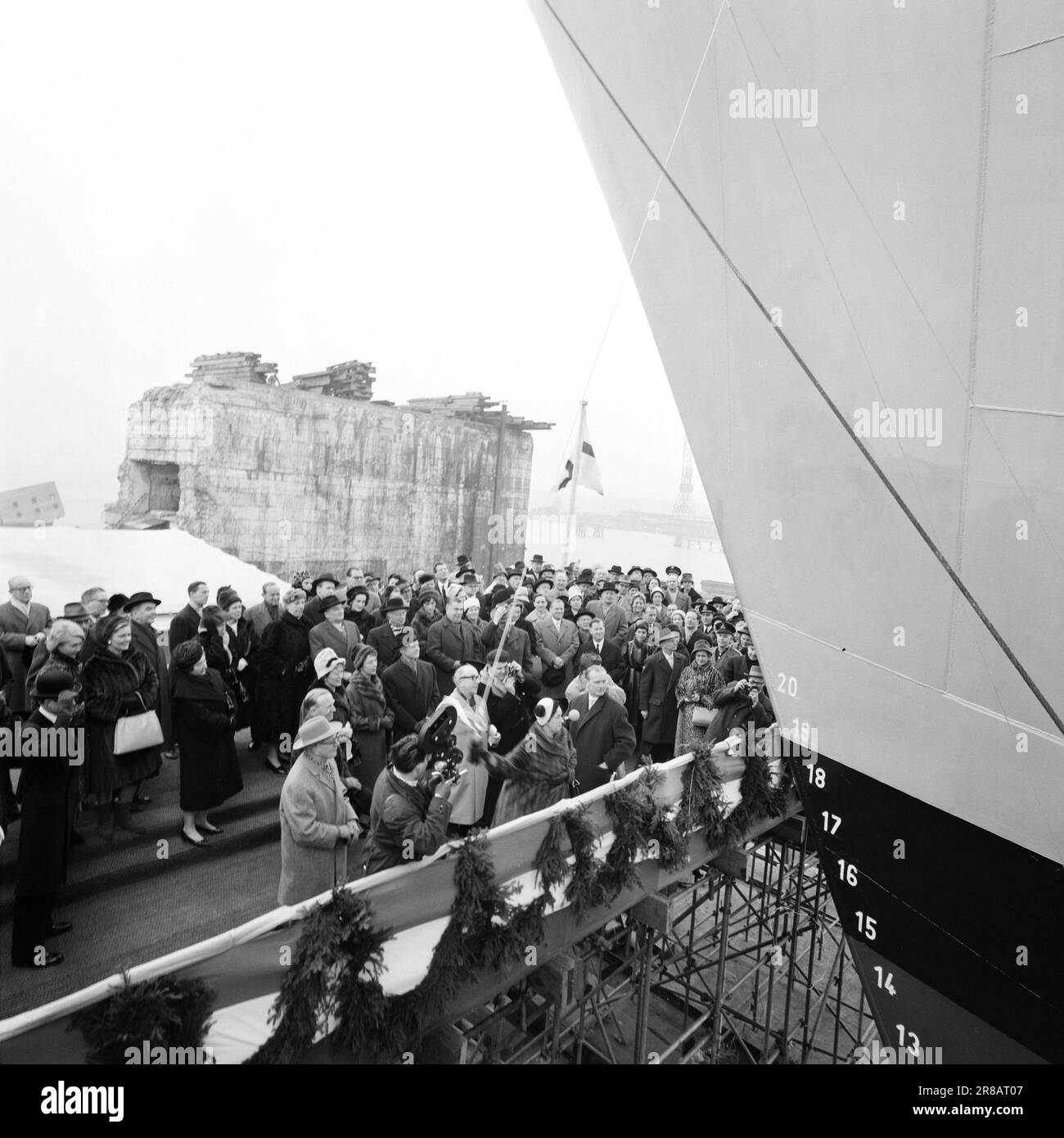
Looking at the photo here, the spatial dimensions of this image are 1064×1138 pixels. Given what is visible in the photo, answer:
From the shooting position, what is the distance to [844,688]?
410 cm

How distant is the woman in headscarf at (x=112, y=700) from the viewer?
4699 millimetres

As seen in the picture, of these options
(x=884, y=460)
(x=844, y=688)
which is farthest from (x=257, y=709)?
(x=884, y=460)

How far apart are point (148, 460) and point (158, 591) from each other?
9098mm

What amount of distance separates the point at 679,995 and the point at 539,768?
8.90 m

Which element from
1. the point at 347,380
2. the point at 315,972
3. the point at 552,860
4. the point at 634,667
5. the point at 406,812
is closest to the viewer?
the point at 315,972

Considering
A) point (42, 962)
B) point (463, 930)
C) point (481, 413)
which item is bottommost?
point (42, 962)

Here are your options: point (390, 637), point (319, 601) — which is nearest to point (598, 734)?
point (390, 637)

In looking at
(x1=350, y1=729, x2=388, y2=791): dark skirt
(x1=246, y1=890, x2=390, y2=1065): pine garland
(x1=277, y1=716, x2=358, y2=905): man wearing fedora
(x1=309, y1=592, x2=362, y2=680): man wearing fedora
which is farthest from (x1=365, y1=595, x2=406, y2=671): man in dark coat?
(x1=246, y1=890, x2=390, y2=1065): pine garland

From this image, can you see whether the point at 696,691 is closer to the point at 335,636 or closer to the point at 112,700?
the point at 335,636

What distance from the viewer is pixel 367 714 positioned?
17.7 feet

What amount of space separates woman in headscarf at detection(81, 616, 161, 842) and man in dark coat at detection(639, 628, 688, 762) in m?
4.42

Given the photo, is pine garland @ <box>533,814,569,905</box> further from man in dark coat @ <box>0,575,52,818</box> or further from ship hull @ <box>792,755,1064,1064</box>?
man in dark coat @ <box>0,575,52,818</box>

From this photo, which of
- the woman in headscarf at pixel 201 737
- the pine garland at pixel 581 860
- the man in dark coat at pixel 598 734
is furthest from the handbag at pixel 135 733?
the man in dark coat at pixel 598 734

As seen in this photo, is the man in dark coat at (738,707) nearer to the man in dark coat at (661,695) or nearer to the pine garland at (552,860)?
the man in dark coat at (661,695)
